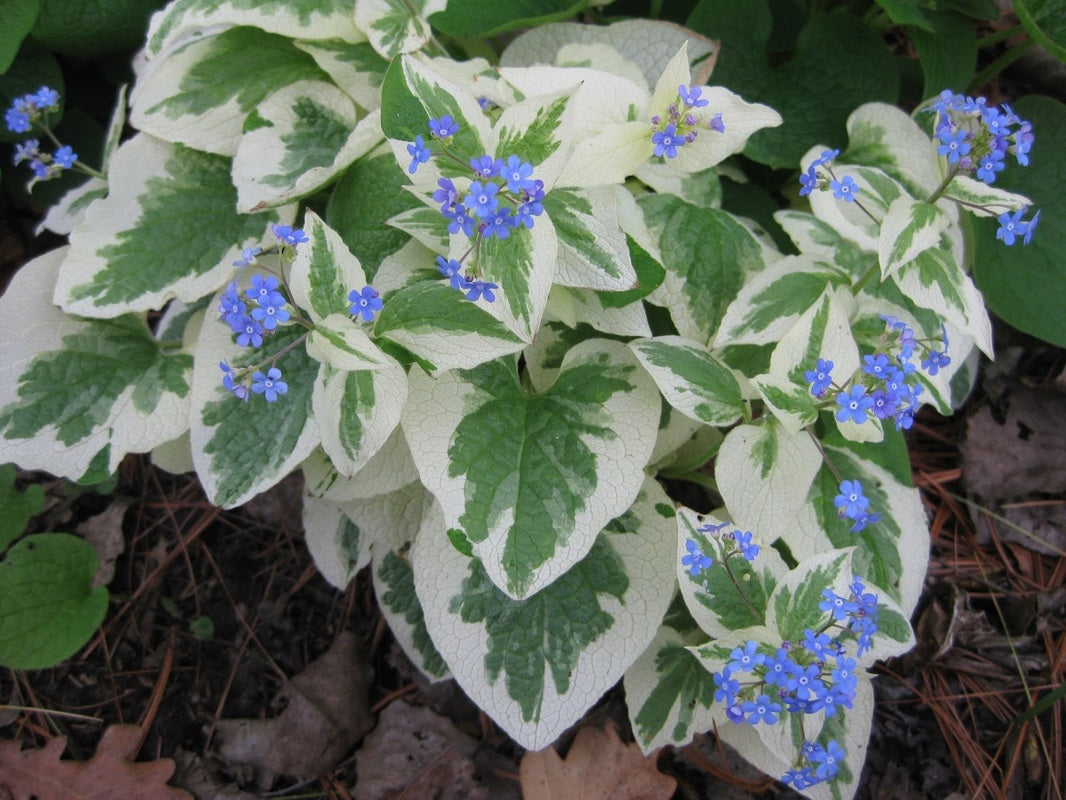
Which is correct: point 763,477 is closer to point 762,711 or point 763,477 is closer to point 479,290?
point 762,711

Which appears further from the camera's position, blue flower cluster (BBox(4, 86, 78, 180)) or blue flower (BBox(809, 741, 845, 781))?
blue flower cluster (BBox(4, 86, 78, 180))

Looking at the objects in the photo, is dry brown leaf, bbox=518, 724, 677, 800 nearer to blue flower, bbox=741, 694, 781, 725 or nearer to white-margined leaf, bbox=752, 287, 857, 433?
blue flower, bbox=741, 694, 781, 725

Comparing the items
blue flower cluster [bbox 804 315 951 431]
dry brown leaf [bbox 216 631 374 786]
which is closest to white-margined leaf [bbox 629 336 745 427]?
blue flower cluster [bbox 804 315 951 431]

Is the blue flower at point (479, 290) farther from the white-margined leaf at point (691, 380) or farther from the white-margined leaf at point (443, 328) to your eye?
the white-margined leaf at point (691, 380)

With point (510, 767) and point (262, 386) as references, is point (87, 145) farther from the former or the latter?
point (510, 767)

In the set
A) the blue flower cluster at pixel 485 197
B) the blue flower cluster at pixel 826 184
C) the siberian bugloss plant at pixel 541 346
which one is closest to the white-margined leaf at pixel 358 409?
the siberian bugloss plant at pixel 541 346

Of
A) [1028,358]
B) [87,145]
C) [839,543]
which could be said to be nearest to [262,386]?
[839,543]
